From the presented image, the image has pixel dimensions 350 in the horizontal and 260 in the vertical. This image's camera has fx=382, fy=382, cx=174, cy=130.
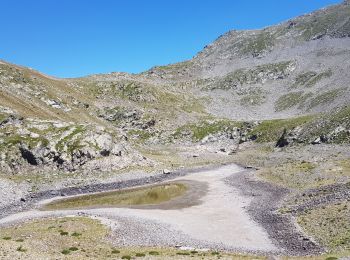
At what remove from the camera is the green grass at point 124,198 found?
7312 centimetres

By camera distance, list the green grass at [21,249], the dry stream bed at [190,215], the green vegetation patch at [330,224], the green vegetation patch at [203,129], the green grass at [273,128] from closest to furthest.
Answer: the green grass at [21,249] → the green vegetation patch at [330,224] → the dry stream bed at [190,215] → the green grass at [273,128] → the green vegetation patch at [203,129]

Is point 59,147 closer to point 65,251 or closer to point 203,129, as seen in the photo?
point 65,251

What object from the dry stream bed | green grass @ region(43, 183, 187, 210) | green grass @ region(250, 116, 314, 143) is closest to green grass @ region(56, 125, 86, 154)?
the dry stream bed

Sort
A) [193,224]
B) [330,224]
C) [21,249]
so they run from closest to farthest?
1. [21,249]
2. [330,224]
3. [193,224]

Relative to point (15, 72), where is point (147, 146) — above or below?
below

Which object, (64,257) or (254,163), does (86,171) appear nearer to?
(254,163)

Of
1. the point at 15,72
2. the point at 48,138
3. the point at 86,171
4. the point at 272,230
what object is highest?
the point at 15,72

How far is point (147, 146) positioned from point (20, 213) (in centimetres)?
8685

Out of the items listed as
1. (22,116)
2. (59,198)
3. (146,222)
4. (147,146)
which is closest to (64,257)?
(146,222)

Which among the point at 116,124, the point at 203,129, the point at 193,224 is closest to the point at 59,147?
the point at 193,224

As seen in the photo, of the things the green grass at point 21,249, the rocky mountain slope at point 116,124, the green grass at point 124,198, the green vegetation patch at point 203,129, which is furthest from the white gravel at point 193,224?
the green vegetation patch at point 203,129

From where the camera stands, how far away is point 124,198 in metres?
77.5

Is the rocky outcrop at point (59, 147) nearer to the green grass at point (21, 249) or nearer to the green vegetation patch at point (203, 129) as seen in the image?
the green grass at point (21, 249)

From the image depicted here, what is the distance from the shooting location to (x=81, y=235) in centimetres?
4966
